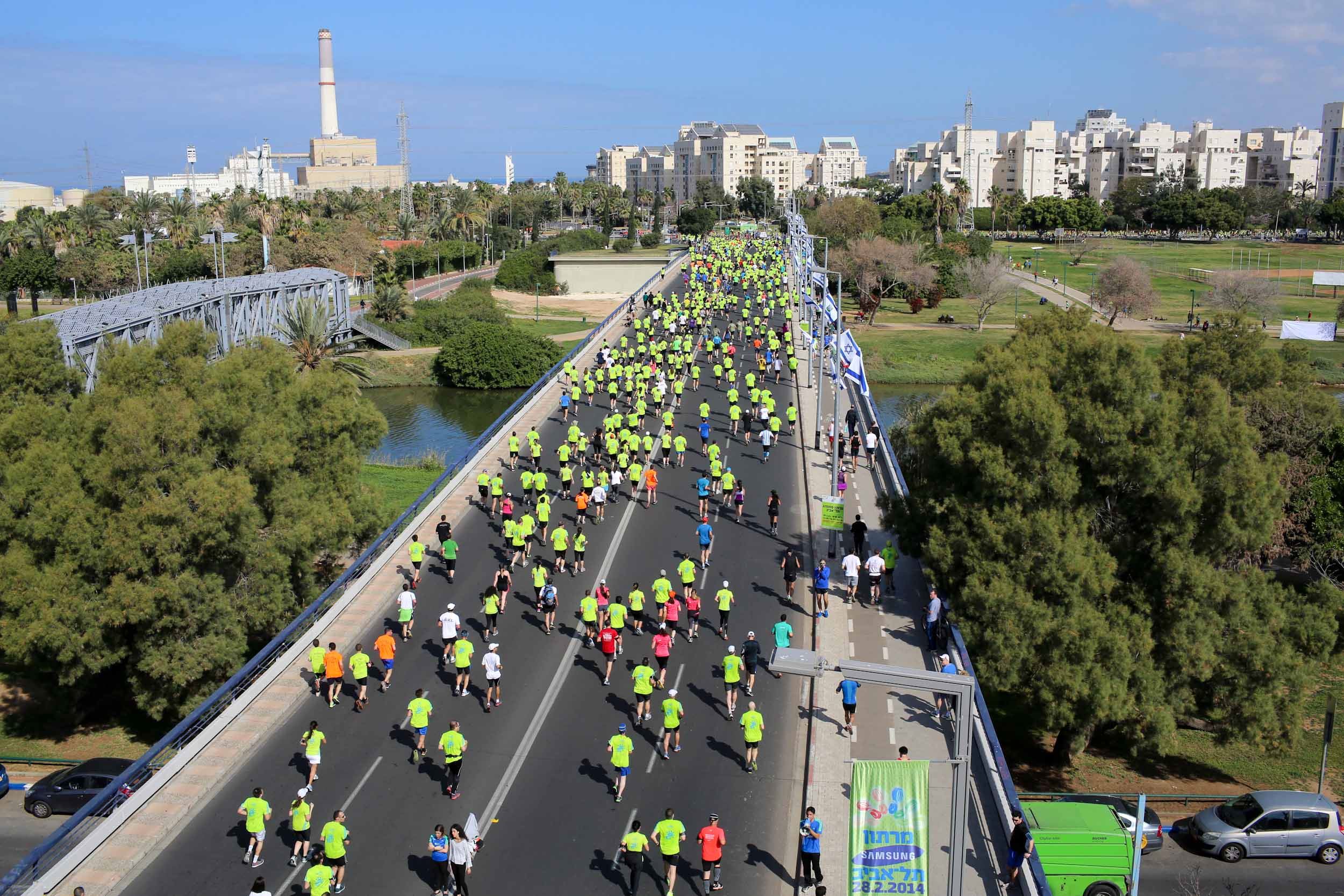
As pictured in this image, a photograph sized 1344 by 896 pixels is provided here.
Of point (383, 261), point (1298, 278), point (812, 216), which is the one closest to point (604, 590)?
point (383, 261)

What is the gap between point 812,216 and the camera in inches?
5650

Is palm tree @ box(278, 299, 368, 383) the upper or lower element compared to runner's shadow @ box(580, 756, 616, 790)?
upper

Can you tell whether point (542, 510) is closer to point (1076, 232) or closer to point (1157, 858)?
point (1157, 858)

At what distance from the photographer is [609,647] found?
67.8 ft

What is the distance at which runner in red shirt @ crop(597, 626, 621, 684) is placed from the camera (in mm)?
20641

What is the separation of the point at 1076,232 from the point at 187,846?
16748cm

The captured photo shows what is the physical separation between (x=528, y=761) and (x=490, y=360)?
5695 cm

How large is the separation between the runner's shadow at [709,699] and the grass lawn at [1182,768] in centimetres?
785

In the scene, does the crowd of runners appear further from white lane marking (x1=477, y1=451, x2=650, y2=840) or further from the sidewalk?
the sidewalk

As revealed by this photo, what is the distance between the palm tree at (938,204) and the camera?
121 m

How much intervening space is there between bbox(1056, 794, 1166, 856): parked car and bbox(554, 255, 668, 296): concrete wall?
9821cm

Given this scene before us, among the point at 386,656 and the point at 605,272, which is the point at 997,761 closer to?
the point at 386,656

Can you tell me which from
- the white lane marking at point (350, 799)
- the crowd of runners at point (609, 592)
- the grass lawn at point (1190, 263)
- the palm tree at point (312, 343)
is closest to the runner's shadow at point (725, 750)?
the crowd of runners at point (609, 592)

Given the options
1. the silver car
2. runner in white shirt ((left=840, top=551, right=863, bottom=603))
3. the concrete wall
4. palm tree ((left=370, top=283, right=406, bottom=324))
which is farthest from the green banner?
the concrete wall
